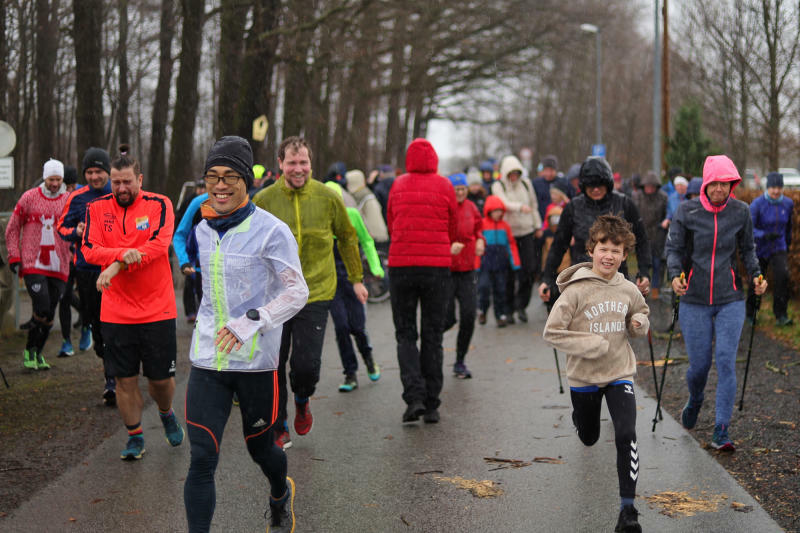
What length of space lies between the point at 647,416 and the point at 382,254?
A: 8549 millimetres

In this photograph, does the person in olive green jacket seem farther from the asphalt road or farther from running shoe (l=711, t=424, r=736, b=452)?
running shoe (l=711, t=424, r=736, b=452)

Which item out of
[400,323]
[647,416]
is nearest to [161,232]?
[400,323]

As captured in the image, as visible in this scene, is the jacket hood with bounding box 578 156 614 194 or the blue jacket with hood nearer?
the blue jacket with hood

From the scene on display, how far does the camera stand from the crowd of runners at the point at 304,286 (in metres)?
4.58

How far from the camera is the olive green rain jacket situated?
662 cm

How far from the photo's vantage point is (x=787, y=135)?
78.1ft

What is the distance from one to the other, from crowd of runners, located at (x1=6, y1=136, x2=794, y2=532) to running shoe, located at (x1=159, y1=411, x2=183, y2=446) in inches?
0.6

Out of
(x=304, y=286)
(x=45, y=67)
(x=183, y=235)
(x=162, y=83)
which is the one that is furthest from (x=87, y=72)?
(x=304, y=286)

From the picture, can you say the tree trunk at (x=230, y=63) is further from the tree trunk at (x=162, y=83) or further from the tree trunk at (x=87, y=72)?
the tree trunk at (x=162, y=83)

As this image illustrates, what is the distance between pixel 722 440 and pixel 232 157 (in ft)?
12.5

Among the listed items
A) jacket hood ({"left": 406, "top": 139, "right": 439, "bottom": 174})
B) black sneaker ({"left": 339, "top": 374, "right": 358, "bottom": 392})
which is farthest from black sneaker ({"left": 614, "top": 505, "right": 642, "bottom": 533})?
black sneaker ({"left": 339, "top": 374, "right": 358, "bottom": 392})

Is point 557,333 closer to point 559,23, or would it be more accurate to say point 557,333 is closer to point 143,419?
point 143,419

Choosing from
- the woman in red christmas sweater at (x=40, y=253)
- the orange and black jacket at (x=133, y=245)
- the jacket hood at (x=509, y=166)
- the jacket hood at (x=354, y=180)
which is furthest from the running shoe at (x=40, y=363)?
the jacket hood at (x=509, y=166)

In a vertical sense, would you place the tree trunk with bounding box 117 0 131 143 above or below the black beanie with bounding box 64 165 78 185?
above
